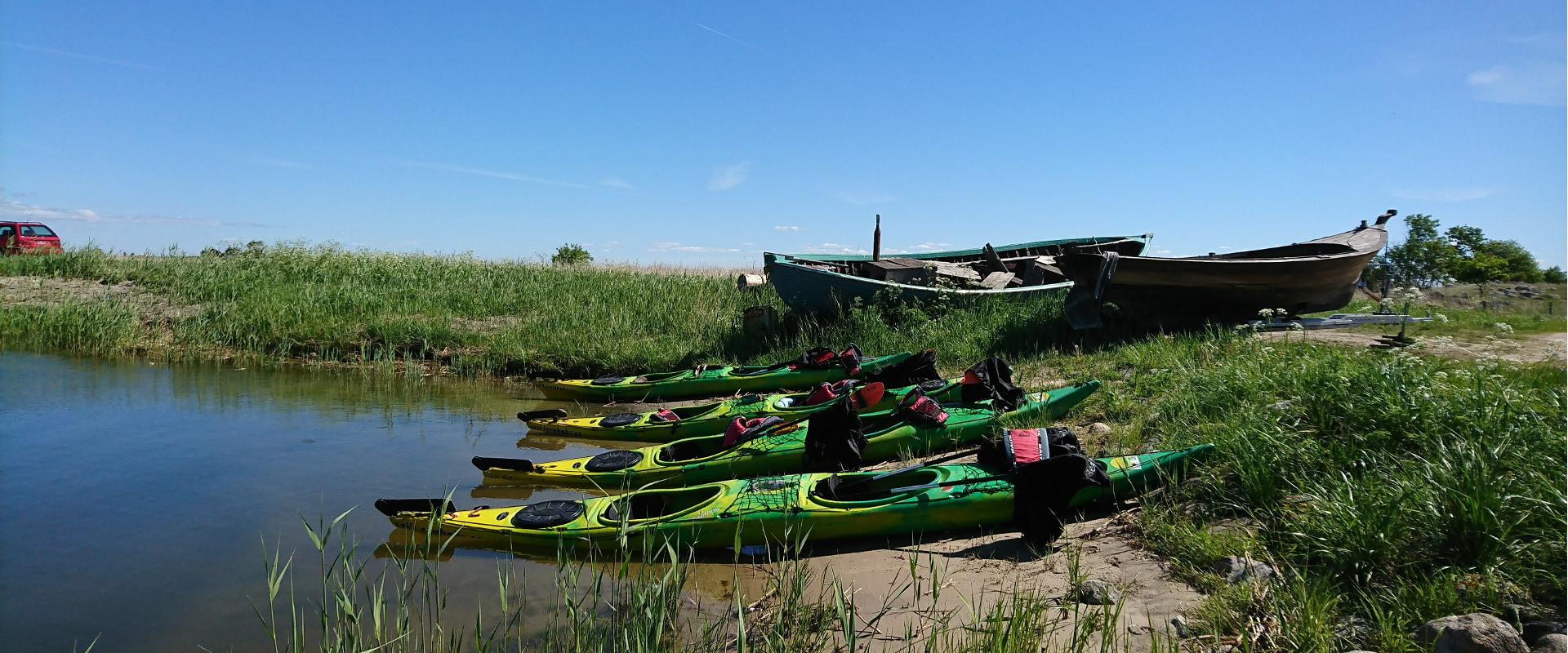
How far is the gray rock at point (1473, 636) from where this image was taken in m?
2.37

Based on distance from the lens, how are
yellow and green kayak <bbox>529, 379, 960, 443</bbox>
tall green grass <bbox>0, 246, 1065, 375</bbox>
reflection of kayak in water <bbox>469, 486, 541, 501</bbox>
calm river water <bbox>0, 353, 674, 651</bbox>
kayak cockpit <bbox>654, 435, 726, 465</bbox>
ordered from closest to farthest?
calm river water <bbox>0, 353, 674, 651</bbox> → reflection of kayak in water <bbox>469, 486, 541, 501</bbox> → kayak cockpit <bbox>654, 435, 726, 465</bbox> → yellow and green kayak <bbox>529, 379, 960, 443</bbox> → tall green grass <bbox>0, 246, 1065, 375</bbox>

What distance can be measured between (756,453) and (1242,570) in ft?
10.6

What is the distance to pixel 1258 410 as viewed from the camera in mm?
4613

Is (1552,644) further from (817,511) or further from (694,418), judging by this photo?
(694,418)

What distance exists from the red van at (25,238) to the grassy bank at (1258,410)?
9.46 m

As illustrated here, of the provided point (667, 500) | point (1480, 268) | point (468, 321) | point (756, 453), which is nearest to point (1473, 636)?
point (667, 500)

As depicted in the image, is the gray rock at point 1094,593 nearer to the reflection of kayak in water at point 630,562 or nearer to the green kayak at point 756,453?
the reflection of kayak in water at point 630,562

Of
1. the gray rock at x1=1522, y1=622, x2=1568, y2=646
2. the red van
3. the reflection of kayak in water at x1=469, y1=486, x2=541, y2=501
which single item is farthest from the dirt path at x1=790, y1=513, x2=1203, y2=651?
the red van

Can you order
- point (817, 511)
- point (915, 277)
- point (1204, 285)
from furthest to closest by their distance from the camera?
point (915, 277) < point (1204, 285) < point (817, 511)

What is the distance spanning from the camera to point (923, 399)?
237 inches

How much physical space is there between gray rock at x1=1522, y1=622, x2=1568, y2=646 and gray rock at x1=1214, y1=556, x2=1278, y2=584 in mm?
713

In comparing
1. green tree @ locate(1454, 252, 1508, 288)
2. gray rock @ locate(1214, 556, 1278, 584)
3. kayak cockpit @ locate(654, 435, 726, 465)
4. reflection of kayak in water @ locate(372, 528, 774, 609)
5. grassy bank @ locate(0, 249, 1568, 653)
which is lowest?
reflection of kayak in water @ locate(372, 528, 774, 609)

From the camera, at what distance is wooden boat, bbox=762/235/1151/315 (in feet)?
34.3

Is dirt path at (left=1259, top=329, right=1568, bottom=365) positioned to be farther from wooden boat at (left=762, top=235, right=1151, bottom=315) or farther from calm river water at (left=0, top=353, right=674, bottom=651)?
calm river water at (left=0, top=353, right=674, bottom=651)
